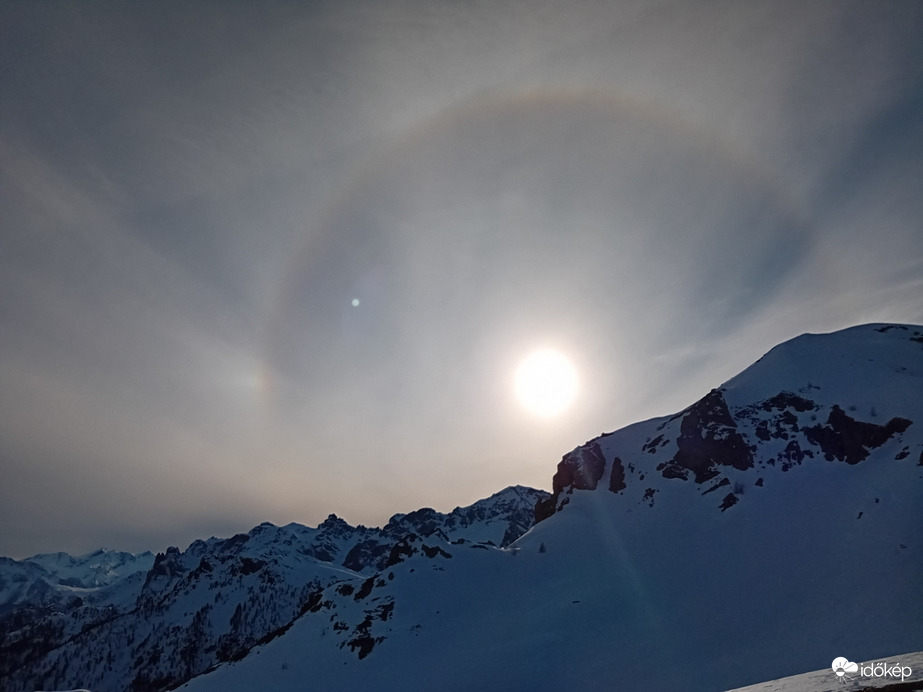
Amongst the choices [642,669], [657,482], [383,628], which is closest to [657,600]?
[642,669]

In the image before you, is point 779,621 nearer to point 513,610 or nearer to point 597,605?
point 597,605

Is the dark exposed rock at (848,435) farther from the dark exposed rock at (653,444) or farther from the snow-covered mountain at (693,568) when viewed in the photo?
the dark exposed rock at (653,444)

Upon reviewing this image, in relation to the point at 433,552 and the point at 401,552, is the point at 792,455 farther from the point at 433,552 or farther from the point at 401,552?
the point at 401,552

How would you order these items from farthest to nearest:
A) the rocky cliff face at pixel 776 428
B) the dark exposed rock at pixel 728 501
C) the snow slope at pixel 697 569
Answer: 1. the rocky cliff face at pixel 776 428
2. the dark exposed rock at pixel 728 501
3. the snow slope at pixel 697 569

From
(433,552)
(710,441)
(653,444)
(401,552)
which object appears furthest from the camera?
(653,444)

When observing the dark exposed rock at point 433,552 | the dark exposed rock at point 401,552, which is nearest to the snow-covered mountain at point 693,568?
the dark exposed rock at point 433,552

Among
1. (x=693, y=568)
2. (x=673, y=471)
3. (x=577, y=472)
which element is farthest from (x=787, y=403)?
(x=693, y=568)
